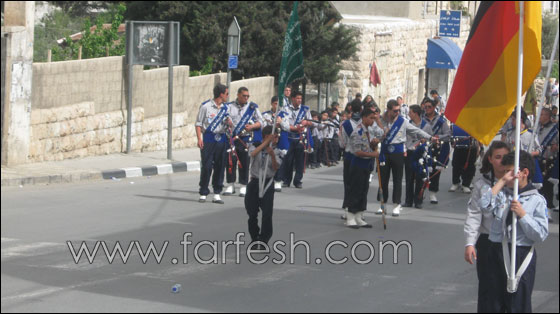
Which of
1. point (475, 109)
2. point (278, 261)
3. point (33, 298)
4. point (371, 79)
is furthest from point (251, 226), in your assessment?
point (371, 79)

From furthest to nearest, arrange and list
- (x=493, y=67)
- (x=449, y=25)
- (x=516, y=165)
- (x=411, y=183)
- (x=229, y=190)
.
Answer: (x=449, y=25)
(x=229, y=190)
(x=411, y=183)
(x=493, y=67)
(x=516, y=165)

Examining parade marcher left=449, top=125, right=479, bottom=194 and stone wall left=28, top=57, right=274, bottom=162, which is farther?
stone wall left=28, top=57, right=274, bottom=162

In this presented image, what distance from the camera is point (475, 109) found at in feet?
24.6

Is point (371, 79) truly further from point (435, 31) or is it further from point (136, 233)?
point (136, 233)

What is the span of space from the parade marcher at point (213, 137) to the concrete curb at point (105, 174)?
2.93 m

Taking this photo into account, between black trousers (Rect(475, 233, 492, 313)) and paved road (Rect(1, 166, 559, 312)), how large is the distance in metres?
1.40

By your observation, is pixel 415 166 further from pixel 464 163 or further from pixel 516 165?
pixel 516 165

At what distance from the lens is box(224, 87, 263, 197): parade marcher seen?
594 inches

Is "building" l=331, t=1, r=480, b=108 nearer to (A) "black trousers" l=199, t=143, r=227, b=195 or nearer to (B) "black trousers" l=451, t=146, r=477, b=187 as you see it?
(B) "black trousers" l=451, t=146, r=477, b=187

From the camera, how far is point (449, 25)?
34969 mm

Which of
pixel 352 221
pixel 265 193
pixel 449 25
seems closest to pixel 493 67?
pixel 265 193

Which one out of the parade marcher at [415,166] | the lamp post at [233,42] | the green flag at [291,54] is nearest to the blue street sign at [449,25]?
the lamp post at [233,42]

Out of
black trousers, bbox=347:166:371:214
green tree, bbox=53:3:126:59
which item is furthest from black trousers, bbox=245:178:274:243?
green tree, bbox=53:3:126:59

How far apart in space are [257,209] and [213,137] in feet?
12.8
